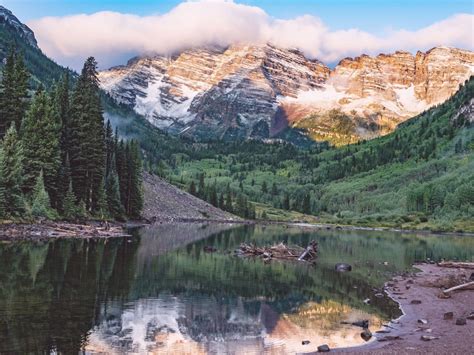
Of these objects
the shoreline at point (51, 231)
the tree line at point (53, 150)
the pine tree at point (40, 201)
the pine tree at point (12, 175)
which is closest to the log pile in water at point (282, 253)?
the shoreline at point (51, 231)

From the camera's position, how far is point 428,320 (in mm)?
31422

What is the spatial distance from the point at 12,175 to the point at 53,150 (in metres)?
16.2

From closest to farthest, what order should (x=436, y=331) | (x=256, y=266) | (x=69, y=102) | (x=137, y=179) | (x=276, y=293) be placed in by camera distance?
(x=436, y=331), (x=276, y=293), (x=256, y=266), (x=69, y=102), (x=137, y=179)

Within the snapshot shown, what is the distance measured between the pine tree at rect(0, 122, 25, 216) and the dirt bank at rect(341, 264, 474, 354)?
5204 centimetres

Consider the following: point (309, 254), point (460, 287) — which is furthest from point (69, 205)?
point (460, 287)

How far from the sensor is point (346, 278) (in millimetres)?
51031

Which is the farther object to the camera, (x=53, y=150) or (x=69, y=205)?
(x=69, y=205)

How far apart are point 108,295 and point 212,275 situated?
15.1 metres

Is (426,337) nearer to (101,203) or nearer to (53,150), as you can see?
(53,150)

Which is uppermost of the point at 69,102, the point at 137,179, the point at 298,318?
the point at 69,102

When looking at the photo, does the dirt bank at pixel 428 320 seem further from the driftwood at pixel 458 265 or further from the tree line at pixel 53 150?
the tree line at pixel 53 150

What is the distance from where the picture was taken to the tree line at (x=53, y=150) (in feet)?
248

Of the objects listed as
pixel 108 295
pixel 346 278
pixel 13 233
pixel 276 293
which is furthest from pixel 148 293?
pixel 13 233

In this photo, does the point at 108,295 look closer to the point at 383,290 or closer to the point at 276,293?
the point at 276,293
